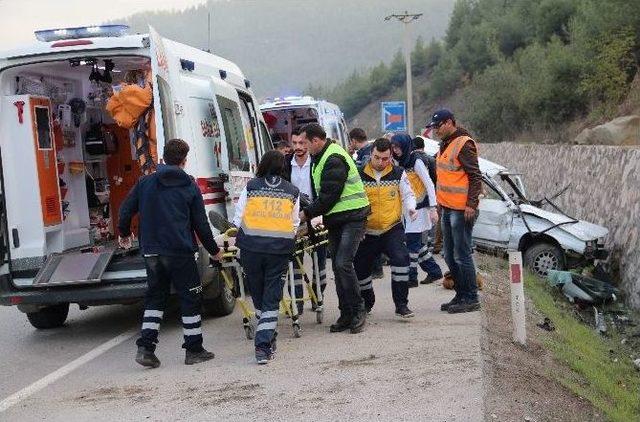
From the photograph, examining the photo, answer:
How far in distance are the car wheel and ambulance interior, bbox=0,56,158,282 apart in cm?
651

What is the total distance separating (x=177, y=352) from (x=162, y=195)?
5.15 feet

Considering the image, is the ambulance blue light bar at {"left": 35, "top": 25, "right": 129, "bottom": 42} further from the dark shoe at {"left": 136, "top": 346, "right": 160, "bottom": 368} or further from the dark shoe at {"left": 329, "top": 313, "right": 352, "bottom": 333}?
the dark shoe at {"left": 329, "top": 313, "right": 352, "bottom": 333}

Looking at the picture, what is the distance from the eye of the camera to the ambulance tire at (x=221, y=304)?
9.67m

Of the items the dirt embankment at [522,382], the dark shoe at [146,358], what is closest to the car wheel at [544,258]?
the dirt embankment at [522,382]

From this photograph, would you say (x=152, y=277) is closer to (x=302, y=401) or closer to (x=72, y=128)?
(x=302, y=401)

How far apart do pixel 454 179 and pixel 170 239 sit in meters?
2.80

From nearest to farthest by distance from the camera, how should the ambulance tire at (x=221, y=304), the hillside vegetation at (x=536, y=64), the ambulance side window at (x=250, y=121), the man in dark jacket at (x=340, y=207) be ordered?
the man in dark jacket at (x=340, y=207) < the ambulance tire at (x=221, y=304) < the ambulance side window at (x=250, y=121) < the hillside vegetation at (x=536, y=64)

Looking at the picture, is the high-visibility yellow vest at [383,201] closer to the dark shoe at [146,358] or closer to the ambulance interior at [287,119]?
the dark shoe at [146,358]

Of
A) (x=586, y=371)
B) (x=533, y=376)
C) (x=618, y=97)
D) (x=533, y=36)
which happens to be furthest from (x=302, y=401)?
(x=533, y=36)

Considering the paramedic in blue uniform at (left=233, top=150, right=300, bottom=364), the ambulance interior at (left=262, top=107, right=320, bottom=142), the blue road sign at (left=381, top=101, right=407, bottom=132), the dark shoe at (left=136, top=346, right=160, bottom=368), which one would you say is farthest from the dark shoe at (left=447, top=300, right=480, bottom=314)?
the blue road sign at (left=381, top=101, right=407, bottom=132)

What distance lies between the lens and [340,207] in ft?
27.1

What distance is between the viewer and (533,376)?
701 centimetres

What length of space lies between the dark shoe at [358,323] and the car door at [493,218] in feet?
21.8

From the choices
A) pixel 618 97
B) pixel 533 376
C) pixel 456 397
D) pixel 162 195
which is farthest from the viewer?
pixel 618 97
